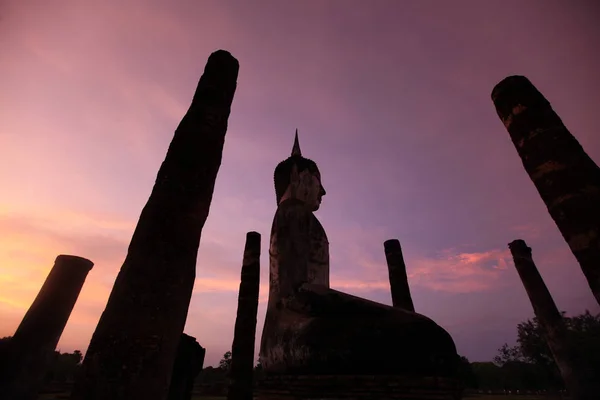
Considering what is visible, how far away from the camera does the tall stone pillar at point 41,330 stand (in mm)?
6406

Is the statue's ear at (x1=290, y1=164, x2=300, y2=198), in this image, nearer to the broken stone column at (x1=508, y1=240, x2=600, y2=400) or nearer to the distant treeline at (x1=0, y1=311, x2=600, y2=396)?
the broken stone column at (x1=508, y1=240, x2=600, y2=400)

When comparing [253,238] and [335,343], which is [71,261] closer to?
[253,238]

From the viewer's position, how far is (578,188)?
3.54 metres

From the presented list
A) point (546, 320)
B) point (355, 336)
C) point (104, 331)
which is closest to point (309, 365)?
point (355, 336)

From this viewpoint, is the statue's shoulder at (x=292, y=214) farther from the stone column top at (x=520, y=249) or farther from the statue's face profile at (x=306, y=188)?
the stone column top at (x=520, y=249)

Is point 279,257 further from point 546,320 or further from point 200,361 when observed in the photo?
point 546,320

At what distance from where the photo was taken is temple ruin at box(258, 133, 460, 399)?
322cm

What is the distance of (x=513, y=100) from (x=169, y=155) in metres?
4.30

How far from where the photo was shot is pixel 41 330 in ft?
22.8

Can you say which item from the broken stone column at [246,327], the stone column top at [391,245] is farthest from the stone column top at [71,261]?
the stone column top at [391,245]

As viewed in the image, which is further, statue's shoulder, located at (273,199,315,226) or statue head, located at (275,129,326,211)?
statue head, located at (275,129,326,211)

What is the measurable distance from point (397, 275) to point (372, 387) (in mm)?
7516

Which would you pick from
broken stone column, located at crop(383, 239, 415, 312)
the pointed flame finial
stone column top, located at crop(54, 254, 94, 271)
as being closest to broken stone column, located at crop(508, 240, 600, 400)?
broken stone column, located at crop(383, 239, 415, 312)

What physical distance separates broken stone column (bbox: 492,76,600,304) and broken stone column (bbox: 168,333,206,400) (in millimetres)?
4109
